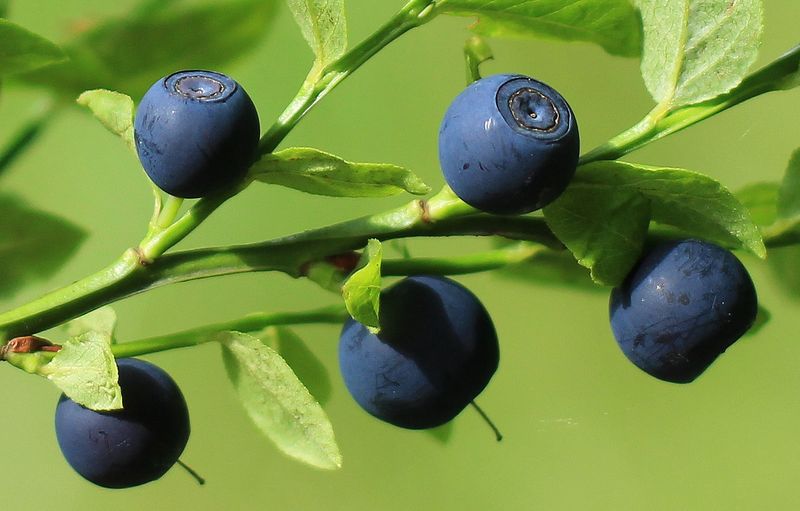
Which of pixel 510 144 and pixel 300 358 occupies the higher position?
pixel 510 144

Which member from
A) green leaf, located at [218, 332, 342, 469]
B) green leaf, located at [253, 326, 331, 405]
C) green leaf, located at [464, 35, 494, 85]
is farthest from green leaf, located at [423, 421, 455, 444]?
green leaf, located at [464, 35, 494, 85]

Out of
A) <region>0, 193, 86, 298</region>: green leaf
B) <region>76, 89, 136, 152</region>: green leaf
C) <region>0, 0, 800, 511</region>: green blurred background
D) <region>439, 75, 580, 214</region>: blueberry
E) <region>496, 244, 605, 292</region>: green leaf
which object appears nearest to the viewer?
<region>439, 75, 580, 214</region>: blueberry

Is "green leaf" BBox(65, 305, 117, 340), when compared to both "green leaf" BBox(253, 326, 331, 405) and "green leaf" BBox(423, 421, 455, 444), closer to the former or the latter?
"green leaf" BBox(253, 326, 331, 405)

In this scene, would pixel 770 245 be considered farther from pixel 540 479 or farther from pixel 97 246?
pixel 97 246

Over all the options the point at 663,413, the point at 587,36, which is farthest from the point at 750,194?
the point at 663,413

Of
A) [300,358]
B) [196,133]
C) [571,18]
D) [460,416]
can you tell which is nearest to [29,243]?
[300,358]

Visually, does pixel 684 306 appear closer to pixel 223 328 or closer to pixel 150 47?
pixel 223 328
